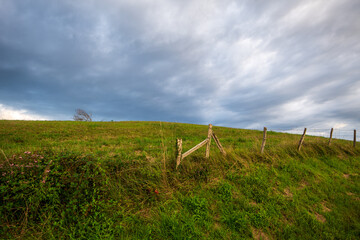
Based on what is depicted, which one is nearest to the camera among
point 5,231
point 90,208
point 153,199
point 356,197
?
point 5,231

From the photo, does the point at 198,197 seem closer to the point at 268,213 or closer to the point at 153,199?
the point at 153,199

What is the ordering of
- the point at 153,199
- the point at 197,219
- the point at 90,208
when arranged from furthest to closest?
the point at 153,199 → the point at 197,219 → the point at 90,208

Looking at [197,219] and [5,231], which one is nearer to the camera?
[5,231]

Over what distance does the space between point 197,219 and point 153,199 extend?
133 centimetres

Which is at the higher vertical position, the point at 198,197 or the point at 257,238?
the point at 198,197

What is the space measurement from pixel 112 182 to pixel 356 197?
953 centimetres

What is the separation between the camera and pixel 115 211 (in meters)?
3.91

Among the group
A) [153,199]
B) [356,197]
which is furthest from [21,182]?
[356,197]

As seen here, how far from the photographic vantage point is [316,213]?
5242 mm

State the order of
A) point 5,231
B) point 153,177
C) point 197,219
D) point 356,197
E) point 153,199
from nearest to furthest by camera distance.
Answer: point 5,231, point 197,219, point 153,199, point 153,177, point 356,197

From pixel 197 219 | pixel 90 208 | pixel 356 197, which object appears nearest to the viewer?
pixel 90 208

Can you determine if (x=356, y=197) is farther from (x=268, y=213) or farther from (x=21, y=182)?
(x=21, y=182)

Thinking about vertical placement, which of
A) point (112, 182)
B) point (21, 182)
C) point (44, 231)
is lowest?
point (44, 231)

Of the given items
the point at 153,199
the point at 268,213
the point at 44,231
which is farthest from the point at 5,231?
the point at 268,213
